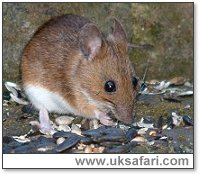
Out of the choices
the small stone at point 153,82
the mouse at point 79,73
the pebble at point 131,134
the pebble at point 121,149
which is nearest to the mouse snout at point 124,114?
the mouse at point 79,73

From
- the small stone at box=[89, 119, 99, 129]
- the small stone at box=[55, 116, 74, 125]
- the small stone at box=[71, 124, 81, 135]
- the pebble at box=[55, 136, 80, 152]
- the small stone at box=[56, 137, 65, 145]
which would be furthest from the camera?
the small stone at box=[55, 116, 74, 125]

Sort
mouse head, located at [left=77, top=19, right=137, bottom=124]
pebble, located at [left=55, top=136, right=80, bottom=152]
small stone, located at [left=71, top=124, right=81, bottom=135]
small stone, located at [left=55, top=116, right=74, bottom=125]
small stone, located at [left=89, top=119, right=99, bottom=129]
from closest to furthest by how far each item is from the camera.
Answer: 1. pebble, located at [left=55, top=136, right=80, bottom=152]
2. mouse head, located at [left=77, top=19, right=137, bottom=124]
3. small stone, located at [left=71, top=124, right=81, bottom=135]
4. small stone, located at [left=89, top=119, right=99, bottom=129]
5. small stone, located at [left=55, top=116, right=74, bottom=125]

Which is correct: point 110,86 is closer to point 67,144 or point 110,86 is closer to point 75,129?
point 75,129

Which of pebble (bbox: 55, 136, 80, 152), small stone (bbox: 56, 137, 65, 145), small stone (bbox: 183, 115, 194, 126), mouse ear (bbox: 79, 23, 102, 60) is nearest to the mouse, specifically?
mouse ear (bbox: 79, 23, 102, 60)

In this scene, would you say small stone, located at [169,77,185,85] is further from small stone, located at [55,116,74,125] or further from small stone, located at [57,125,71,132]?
small stone, located at [57,125,71,132]

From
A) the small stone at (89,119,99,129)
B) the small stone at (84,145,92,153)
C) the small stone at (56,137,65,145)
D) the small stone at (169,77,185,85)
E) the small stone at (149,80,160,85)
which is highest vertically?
the small stone at (169,77,185,85)

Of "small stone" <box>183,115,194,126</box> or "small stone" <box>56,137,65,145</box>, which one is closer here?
"small stone" <box>56,137,65,145</box>

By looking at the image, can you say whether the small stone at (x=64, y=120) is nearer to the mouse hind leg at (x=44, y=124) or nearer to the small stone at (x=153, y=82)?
the mouse hind leg at (x=44, y=124)

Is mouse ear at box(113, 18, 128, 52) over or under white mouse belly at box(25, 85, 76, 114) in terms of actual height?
over
